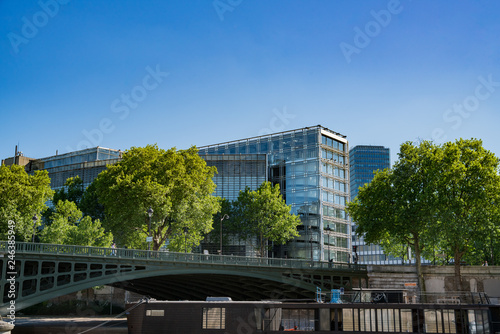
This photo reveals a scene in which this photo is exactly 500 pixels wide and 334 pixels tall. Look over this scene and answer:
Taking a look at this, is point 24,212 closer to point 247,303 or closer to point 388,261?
point 247,303

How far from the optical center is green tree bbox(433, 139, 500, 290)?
1981 inches

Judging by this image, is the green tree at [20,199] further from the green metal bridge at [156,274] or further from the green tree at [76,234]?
the green metal bridge at [156,274]

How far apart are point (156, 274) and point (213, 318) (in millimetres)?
13510

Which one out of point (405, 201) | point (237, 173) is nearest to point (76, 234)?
point (237, 173)

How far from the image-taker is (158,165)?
60.3 metres

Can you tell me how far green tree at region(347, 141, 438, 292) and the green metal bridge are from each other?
549 cm

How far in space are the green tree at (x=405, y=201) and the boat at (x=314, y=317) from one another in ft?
62.8

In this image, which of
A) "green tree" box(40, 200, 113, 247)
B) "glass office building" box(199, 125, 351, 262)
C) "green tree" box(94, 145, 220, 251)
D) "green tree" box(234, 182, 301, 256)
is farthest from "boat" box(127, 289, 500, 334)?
"glass office building" box(199, 125, 351, 262)

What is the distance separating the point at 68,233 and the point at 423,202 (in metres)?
40.4

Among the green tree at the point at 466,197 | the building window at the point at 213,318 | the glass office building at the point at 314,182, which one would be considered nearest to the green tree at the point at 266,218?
the glass office building at the point at 314,182

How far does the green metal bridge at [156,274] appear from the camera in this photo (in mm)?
39688

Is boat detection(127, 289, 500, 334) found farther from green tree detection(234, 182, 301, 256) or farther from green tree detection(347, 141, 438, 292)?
green tree detection(234, 182, 301, 256)

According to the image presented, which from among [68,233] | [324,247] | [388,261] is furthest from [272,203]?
[388,261]

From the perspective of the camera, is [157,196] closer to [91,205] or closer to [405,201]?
[91,205]
